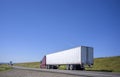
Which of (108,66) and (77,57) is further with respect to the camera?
(108,66)

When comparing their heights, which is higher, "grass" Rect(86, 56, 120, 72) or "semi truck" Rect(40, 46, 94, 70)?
"semi truck" Rect(40, 46, 94, 70)

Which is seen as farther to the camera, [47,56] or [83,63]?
[47,56]

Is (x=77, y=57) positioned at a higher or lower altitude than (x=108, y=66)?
higher

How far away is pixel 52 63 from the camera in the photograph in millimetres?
53625

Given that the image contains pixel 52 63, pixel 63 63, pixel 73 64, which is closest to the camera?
pixel 73 64

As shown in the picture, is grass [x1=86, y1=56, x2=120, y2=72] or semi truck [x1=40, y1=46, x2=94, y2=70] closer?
semi truck [x1=40, y1=46, x2=94, y2=70]

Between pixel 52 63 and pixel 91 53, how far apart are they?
1739 cm

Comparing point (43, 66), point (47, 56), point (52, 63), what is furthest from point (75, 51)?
point (43, 66)

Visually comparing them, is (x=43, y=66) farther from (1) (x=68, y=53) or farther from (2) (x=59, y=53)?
(1) (x=68, y=53)

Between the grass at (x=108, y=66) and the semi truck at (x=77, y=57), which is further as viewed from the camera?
the grass at (x=108, y=66)

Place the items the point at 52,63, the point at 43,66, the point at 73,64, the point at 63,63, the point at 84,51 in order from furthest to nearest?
the point at 43,66
the point at 52,63
the point at 63,63
the point at 73,64
the point at 84,51

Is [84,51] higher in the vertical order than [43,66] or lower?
higher

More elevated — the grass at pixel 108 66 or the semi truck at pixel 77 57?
the semi truck at pixel 77 57

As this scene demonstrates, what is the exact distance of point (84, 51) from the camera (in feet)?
121
